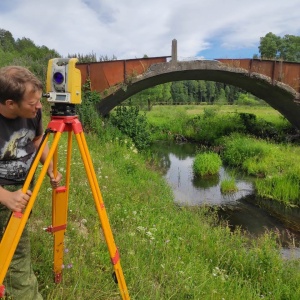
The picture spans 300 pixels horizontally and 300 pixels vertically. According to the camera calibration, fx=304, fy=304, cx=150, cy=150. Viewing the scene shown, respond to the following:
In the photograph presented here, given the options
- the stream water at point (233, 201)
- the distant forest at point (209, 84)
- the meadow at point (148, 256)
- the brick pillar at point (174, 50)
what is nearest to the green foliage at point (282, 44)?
the distant forest at point (209, 84)

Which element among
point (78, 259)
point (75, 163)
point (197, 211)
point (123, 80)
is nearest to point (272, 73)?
point (123, 80)

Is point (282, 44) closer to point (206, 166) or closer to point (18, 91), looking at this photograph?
point (206, 166)

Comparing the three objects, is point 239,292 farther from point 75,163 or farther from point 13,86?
point 75,163

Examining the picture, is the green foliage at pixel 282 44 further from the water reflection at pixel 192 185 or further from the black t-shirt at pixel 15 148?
the black t-shirt at pixel 15 148

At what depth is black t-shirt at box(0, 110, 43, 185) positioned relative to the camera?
214 cm

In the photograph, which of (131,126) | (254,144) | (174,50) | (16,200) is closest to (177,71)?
(174,50)

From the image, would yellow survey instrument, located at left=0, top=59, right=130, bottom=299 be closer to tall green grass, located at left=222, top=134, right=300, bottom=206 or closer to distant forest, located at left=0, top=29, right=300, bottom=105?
tall green grass, located at left=222, top=134, right=300, bottom=206

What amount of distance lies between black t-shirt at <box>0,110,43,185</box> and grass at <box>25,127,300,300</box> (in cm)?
105

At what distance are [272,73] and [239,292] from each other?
12.7m

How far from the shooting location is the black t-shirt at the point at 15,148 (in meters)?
2.14

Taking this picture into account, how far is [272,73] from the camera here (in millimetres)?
14289

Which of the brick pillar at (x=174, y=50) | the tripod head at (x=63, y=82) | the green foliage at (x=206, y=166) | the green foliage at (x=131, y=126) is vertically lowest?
the green foliage at (x=206, y=166)

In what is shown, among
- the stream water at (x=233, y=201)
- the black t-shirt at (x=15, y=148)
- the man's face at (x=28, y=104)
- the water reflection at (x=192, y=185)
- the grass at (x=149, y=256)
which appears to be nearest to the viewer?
the man's face at (x=28, y=104)

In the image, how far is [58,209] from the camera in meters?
2.46
